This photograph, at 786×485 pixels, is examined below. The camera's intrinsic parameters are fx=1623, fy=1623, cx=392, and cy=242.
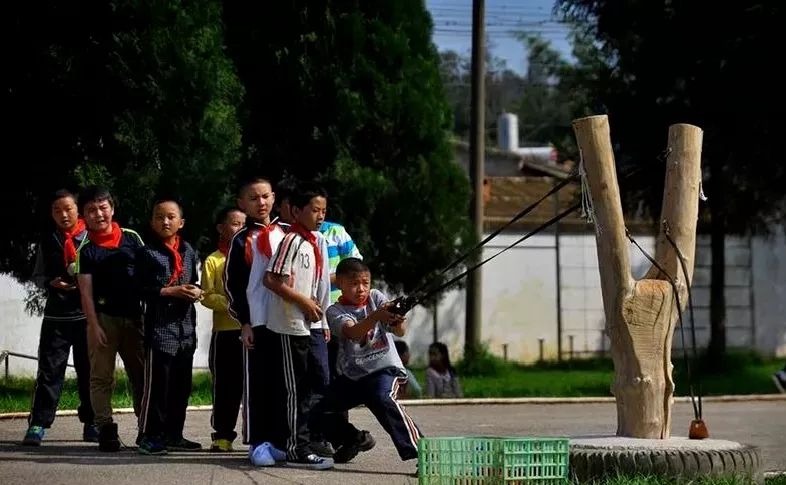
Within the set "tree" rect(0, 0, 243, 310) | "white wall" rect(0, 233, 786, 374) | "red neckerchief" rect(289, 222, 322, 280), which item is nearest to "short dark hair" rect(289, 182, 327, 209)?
"red neckerchief" rect(289, 222, 322, 280)

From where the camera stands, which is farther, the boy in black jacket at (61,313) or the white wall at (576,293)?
the white wall at (576,293)

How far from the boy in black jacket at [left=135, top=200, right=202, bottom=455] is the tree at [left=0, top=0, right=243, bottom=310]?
4.86 m

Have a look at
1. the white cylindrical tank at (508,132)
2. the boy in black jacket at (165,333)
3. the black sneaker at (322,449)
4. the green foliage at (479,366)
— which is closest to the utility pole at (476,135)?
the green foliage at (479,366)

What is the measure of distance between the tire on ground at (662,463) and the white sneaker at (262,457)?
1.95 meters

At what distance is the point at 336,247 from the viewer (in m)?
10.3

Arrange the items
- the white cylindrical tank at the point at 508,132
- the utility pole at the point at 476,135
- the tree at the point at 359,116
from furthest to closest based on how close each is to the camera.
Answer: the white cylindrical tank at the point at 508,132 < the utility pole at the point at 476,135 < the tree at the point at 359,116

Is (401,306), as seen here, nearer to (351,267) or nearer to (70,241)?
(351,267)

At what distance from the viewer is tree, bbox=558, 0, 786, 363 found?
21.4 metres

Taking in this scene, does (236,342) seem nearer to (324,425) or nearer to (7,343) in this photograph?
(324,425)

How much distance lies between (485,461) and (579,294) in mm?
23192

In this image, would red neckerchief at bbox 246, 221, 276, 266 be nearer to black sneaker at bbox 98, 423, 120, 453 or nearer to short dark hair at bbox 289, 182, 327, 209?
short dark hair at bbox 289, 182, 327, 209

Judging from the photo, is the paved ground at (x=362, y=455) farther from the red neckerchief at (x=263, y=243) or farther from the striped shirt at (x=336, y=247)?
the red neckerchief at (x=263, y=243)

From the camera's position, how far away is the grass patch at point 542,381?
1634 cm

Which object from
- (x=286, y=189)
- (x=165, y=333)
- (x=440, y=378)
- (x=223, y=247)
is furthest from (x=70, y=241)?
(x=440, y=378)
